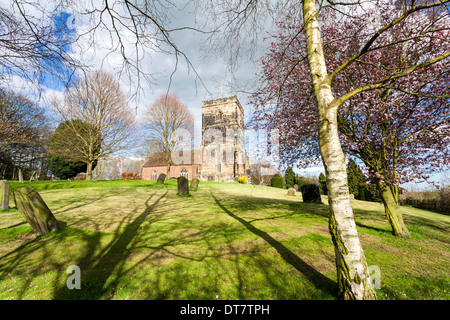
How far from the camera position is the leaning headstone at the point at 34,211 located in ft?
14.5

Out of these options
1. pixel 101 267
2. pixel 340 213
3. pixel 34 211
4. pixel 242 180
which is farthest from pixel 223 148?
pixel 340 213

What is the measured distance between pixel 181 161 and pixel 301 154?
40949 millimetres

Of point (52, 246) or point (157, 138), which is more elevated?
point (157, 138)

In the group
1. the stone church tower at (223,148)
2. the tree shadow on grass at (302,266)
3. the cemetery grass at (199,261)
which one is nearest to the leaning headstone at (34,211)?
the cemetery grass at (199,261)

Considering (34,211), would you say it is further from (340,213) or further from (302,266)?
(340,213)

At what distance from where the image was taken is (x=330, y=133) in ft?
7.99

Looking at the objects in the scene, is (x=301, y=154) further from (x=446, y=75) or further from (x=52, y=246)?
(x=52, y=246)

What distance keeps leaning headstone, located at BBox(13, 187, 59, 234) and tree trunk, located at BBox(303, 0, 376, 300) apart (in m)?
6.35

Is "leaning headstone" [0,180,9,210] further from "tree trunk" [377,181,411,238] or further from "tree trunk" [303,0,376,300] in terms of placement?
"tree trunk" [377,181,411,238]

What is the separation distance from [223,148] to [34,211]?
112ft

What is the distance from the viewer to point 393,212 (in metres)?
5.13

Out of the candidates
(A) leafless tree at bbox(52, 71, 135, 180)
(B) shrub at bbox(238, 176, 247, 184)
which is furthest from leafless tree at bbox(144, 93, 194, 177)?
(B) shrub at bbox(238, 176, 247, 184)

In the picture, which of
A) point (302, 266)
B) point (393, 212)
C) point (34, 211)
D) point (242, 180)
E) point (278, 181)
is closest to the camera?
point (302, 266)
